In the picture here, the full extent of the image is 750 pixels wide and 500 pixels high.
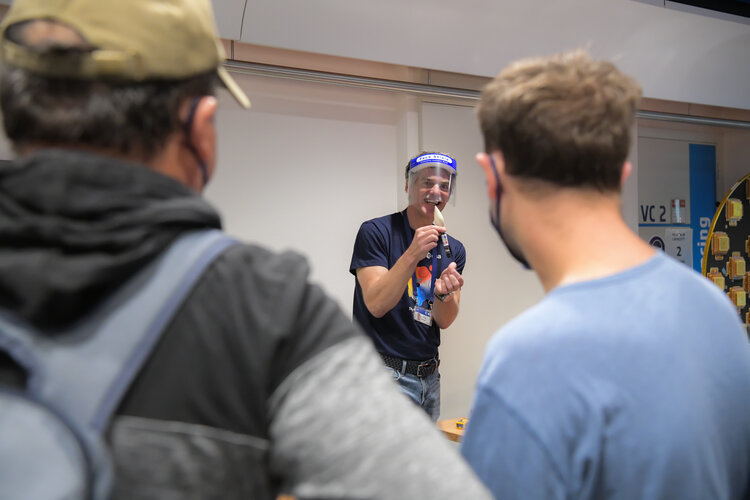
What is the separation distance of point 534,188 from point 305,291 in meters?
0.58

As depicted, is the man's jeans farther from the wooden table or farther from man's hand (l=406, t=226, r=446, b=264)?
man's hand (l=406, t=226, r=446, b=264)

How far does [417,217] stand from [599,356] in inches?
87.3

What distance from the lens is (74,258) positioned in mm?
506

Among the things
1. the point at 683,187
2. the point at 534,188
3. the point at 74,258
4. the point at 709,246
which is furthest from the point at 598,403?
the point at 683,187

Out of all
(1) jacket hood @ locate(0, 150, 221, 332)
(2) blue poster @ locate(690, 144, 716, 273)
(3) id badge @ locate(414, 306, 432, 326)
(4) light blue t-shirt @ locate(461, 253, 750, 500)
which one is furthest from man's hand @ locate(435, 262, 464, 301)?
(2) blue poster @ locate(690, 144, 716, 273)

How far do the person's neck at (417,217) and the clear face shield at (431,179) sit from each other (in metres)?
0.04

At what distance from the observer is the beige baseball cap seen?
57 cm

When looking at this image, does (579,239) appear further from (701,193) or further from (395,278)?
(701,193)

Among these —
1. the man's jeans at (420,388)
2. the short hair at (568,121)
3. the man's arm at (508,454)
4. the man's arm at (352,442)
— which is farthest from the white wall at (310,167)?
the man's arm at (352,442)

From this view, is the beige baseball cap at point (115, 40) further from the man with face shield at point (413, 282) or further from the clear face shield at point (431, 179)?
the clear face shield at point (431, 179)

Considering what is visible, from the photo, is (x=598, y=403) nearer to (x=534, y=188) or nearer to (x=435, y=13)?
(x=534, y=188)

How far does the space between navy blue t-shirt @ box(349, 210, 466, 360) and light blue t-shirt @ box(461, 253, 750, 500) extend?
6.30 ft

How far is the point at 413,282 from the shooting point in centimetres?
295

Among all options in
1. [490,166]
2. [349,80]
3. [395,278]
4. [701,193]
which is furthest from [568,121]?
[701,193]
